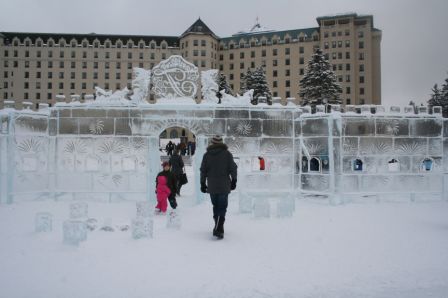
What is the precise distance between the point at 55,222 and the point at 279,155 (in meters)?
7.53

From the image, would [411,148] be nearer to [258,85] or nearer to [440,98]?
[258,85]

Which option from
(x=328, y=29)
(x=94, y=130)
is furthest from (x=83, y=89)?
(x=94, y=130)

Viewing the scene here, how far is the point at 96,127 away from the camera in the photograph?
1340 centimetres

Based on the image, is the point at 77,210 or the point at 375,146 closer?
the point at 77,210

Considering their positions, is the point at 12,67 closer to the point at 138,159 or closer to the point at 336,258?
the point at 138,159

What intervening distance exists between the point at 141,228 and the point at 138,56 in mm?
94105

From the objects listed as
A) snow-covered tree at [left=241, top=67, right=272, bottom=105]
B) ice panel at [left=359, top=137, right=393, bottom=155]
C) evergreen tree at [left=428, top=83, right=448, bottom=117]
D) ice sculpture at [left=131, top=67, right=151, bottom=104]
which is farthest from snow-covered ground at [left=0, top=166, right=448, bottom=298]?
evergreen tree at [left=428, top=83, right=448, bottom=117]

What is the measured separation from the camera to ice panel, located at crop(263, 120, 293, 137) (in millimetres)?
13648

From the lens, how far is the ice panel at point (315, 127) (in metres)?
13.5

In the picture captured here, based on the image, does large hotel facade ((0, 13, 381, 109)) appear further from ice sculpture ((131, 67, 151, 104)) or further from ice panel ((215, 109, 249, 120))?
ice sculpture ((131, 67, 151, 104))

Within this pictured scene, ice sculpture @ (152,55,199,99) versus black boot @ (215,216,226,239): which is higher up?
ice sculpture @ (152,55,199,99)

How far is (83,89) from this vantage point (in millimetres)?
95125

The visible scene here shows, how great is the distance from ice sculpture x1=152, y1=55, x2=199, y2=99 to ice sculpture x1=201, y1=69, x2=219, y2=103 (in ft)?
0.95

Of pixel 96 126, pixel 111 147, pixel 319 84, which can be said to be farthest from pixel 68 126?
pixel 319 84
